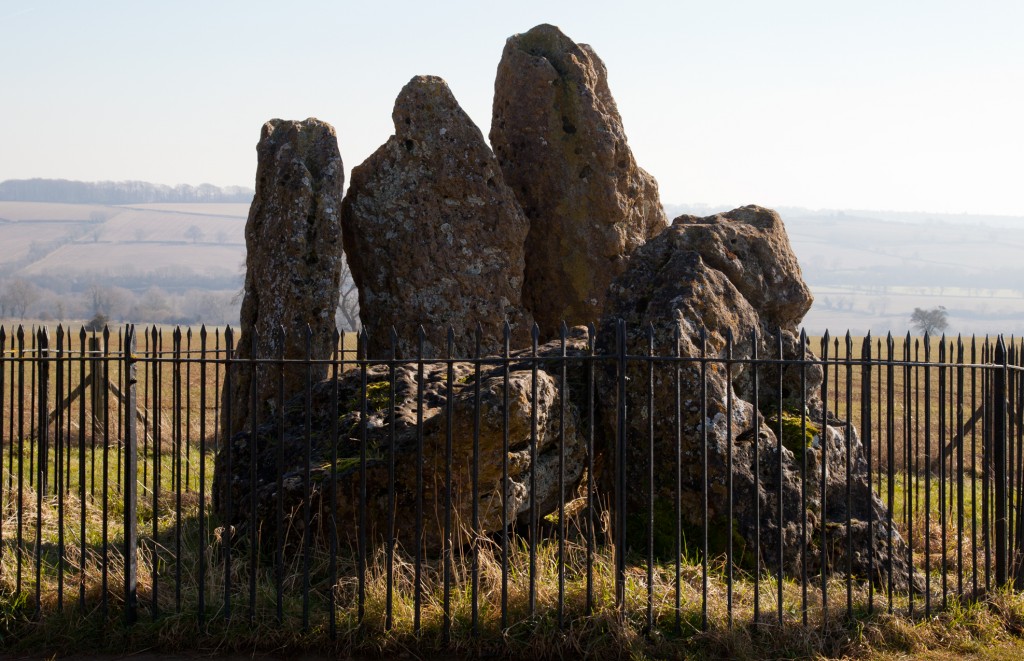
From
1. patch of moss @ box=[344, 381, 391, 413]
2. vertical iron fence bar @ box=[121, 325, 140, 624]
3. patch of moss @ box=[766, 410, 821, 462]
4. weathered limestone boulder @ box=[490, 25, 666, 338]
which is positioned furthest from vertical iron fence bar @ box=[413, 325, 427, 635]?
weathered limestone boulder @ box=[490, 25, 666, 338]

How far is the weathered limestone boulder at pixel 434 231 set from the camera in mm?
14000

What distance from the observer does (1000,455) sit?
936cm

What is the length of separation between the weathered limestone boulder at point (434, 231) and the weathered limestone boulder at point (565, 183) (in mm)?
839

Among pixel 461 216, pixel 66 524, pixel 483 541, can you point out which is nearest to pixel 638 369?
pixel 483 541

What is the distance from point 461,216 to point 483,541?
621cm

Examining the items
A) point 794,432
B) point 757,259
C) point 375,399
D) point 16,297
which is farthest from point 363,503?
point 16,297

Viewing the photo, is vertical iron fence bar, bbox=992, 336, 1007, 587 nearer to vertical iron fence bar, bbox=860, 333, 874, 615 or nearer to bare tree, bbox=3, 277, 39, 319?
vertical iron fence bar, bbox=860, 333, 874, 615

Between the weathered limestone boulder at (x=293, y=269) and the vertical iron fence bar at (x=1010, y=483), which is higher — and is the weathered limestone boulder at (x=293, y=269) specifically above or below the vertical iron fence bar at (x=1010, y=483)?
above

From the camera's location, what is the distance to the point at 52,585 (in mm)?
8969

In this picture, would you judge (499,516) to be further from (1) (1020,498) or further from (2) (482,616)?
(1) (1020,498)

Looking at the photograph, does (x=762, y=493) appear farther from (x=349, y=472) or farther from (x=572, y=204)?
(x=572, y=204)

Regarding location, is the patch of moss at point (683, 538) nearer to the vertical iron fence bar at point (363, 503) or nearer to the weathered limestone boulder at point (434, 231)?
the vertical iron fence bar at point (363, 503)

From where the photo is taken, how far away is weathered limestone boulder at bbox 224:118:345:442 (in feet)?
43.7

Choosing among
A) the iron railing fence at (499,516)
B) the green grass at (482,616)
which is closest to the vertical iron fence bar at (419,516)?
the iron railing fence at (499,516)
